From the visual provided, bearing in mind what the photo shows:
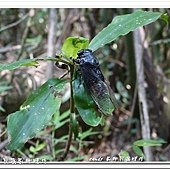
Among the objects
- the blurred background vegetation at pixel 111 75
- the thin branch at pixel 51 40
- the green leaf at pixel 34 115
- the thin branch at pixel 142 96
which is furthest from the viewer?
the blurred background vegetation at pixel 111 75

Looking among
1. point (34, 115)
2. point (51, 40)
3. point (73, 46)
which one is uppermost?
point (51, 40)

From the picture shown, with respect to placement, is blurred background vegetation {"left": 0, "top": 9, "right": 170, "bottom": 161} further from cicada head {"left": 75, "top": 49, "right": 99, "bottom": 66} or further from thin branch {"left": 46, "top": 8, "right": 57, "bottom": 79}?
cicada head {"left": 75, "top": 49, "right": 99, "bottom": 66}

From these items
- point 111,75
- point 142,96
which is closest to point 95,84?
point 142,96

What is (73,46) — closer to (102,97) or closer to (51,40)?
(102,97)

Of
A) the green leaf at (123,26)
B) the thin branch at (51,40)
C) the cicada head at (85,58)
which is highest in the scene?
the thin branch at (51,40)

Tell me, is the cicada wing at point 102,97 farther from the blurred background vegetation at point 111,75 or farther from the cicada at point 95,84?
the blurred background vegetation at point 111,75

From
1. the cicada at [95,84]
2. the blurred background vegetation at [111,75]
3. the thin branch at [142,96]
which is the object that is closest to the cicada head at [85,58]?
the cicada at [95,84]
